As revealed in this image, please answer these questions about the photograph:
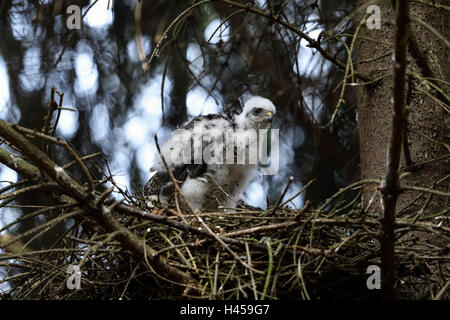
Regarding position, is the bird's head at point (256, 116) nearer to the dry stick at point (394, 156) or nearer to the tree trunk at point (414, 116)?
the tree trunk at point (414, 116)

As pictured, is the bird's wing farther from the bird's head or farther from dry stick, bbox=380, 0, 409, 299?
dry stick, bbox=380, 0, 409, 299

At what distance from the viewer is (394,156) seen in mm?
1812

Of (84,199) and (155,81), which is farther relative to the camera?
(155,81)

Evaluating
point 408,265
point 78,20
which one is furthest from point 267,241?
point 78,20

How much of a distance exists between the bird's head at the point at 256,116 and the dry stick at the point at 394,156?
5.42 feet

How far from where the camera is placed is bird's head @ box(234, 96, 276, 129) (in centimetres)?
357

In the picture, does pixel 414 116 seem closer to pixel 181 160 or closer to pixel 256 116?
pixel 256 116

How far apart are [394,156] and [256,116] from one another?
1.82 meters

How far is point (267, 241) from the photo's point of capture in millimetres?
2277

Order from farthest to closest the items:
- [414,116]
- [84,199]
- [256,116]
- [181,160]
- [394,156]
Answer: [256,116], [181,160], [414,116], [84,199], [394,156]

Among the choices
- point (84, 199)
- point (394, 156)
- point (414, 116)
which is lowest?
point (84, 199)

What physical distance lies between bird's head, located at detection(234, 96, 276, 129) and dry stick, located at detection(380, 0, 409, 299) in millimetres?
1654

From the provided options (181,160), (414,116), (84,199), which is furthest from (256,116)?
(84,199)
